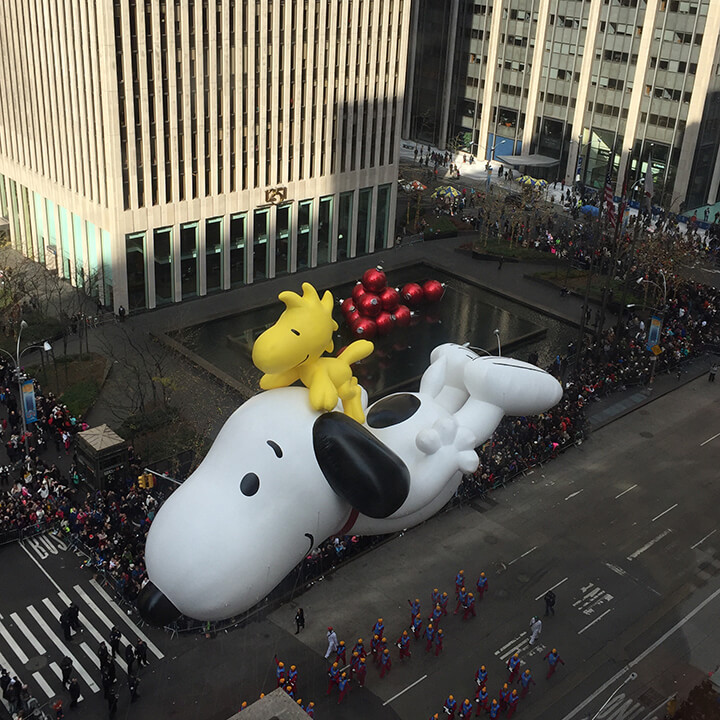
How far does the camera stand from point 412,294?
5772 cm

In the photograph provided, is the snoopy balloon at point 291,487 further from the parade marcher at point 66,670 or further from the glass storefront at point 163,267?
the glass storefront at point 163,267

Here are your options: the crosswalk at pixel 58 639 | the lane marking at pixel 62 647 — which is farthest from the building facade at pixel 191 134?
the lane marking at pixel 62 647

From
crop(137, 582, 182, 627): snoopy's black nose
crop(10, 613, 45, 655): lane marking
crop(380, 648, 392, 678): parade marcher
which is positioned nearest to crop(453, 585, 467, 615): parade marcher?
crop(380, 648, 392, 678): parade marcher

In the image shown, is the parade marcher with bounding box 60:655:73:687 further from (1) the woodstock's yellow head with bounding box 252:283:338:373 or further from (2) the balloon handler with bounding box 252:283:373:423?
(1) the woodstock's yellow head with bounding box 252:283:338:373

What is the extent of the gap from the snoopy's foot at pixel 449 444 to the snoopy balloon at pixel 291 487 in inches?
1.0

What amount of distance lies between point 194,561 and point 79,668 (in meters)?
17.0

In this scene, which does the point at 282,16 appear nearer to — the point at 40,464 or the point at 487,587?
the point at 40,464

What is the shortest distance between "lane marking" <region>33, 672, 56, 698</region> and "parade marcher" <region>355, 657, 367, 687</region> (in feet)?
31.6

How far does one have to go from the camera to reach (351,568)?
37.0 m

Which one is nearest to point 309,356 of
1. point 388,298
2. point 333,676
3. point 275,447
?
point 275,447

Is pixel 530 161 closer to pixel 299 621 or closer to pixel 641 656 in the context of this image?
pixel 641 656

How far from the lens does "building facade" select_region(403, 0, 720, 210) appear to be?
80562 millimetres

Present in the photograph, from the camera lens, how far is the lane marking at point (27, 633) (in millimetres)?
31672

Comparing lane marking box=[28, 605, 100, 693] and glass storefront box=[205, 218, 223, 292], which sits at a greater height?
glass storefront box=[205, 218, 223, 292]
